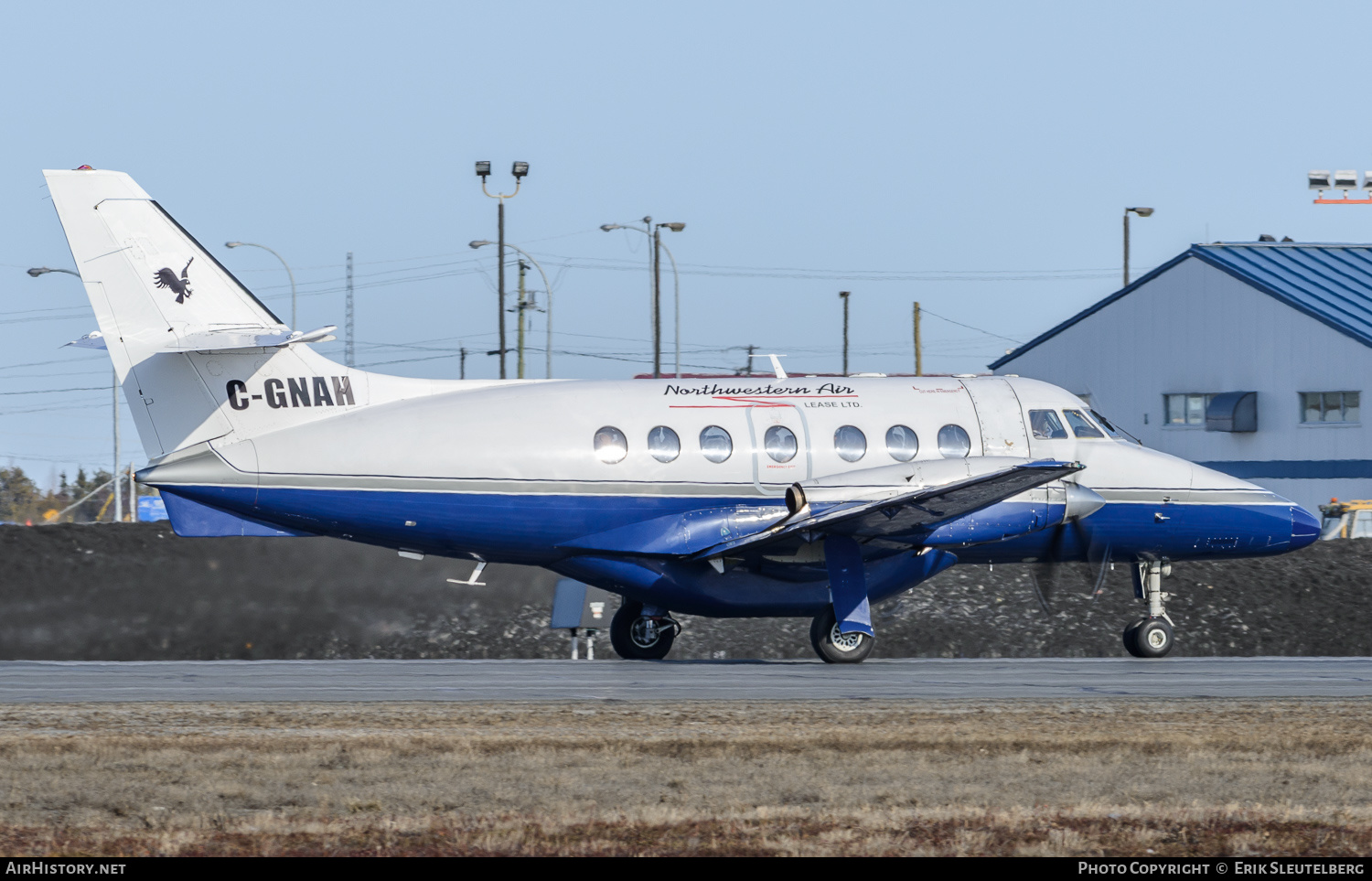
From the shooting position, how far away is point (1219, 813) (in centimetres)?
1096

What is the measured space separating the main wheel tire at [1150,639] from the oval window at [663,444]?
328 inches

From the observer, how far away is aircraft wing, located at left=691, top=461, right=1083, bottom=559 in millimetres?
22000

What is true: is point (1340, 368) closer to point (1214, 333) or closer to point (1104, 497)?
point (1214, 333)

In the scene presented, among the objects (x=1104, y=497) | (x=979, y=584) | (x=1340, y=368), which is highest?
(x=1340, y=368)

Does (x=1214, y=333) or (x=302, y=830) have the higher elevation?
(x=1214, y=333)

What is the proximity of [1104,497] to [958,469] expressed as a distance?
13.1 feet

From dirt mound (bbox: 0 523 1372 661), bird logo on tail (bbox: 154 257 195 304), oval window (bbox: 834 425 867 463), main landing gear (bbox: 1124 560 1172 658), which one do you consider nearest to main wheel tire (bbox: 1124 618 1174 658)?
main landing gear (bbox: 1124 560 1172 658)

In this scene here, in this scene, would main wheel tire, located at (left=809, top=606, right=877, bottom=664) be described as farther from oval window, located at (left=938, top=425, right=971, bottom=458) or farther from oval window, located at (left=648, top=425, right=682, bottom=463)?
oval window, located at (left=648, top=425, right=682, bottom=463)

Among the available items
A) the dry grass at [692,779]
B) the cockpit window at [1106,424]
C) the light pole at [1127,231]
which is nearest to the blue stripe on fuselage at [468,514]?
the cockpit window at [1106,424]

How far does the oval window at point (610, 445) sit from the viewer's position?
23.6 meters

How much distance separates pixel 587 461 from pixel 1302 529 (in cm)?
1211

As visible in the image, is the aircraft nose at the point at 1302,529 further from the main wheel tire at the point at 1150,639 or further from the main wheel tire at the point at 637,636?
the main wheel tire at the point at 637,636

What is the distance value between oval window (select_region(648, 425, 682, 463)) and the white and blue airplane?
0.10ft
